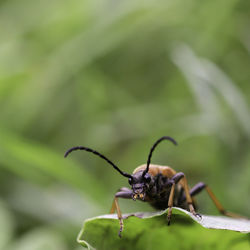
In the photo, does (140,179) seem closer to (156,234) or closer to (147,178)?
(147,178)

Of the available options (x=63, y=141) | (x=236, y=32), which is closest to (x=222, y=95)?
(x=236, y=32)

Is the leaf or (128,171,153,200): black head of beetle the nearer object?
the leaf

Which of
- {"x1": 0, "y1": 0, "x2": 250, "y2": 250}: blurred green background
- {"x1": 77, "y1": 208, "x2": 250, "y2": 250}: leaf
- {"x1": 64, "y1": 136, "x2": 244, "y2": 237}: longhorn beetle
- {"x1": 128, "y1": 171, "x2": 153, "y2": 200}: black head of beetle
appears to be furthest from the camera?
{"x1": 0, "y1": 0, "x2": 250, "y2": 250}: blurred green background

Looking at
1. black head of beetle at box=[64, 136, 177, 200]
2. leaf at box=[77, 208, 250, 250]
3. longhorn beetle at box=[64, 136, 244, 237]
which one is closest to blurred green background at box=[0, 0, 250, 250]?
longhorn beetle at box=[64, 136, 244, 237]

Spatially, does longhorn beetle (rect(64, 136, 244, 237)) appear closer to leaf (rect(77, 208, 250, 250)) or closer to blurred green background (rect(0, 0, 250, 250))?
leaf (rect(77, 208, 250, 250))

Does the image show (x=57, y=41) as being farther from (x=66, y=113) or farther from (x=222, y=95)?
(x=222, y=95)

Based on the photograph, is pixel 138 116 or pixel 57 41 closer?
pixel 138 116
